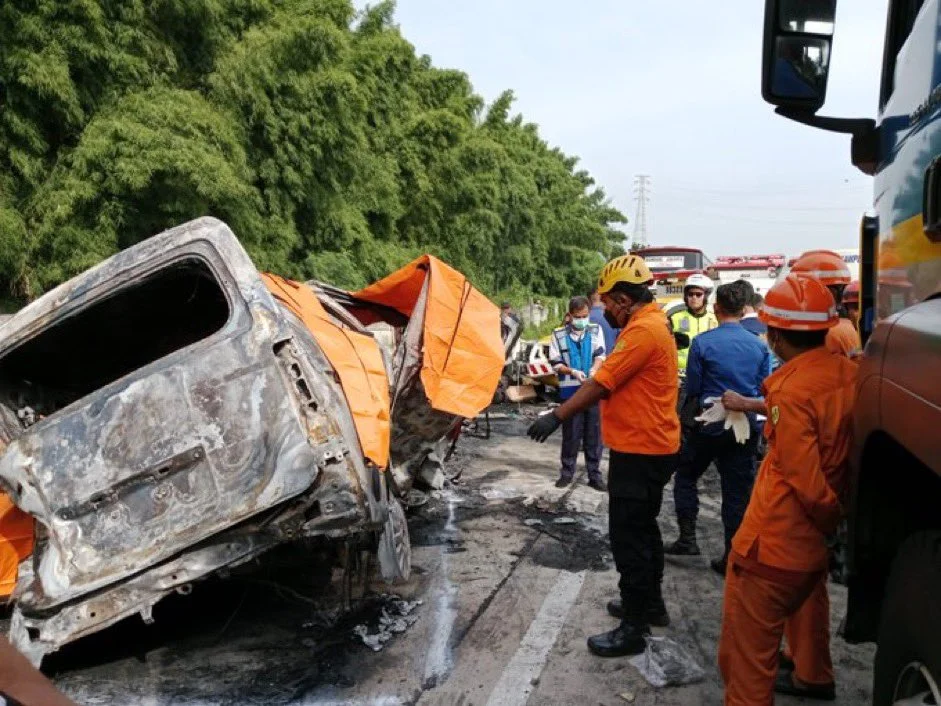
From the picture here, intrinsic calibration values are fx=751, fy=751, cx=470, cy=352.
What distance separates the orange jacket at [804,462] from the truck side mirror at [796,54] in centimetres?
82

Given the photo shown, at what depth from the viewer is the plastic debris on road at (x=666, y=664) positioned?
10.3 ft

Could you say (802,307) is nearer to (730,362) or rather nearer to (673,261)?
(730,362)

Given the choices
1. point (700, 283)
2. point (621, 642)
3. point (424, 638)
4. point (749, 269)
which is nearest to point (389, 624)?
point (424, 638)

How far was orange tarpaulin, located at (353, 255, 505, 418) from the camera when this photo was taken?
4.27 meters

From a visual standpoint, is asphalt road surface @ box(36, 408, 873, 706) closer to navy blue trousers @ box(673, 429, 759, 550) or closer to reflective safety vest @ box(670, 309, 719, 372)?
navy blue trousers @ box(673, 429, 759, 550)

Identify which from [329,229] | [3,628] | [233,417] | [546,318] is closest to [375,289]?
[233,417]

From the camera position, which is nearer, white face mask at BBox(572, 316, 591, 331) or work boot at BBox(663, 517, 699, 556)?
work boot at BBox(663, 517, 699, 556)

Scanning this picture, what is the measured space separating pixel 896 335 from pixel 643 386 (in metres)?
1.79

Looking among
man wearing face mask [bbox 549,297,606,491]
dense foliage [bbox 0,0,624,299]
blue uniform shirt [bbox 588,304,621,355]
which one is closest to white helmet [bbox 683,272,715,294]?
man wearing face mask [bbox 549,297,606,491]

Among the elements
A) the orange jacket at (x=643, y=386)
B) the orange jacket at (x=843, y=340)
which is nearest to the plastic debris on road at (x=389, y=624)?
the orange jacket at (x=643, y=386)

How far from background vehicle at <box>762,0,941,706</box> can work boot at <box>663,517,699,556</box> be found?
256cm

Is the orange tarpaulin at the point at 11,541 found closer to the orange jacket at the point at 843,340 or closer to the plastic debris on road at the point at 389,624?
the plastic debris on road at the point at 389,624

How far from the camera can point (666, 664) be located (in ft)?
10.6

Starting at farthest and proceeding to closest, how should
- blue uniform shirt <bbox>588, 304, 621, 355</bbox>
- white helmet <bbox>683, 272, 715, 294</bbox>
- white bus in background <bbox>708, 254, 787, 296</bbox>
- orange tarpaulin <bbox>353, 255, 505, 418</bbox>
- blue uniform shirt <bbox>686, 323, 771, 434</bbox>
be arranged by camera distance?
white bus in background <bbox>708, 254, 787, 296</bbox>, blue uniform shirt <bbox>588, 304, 621, 355</bbox>, white helmet <bbox>683, 272, 715, 294</bbox>, blue uniform shirt <bbox>686, 323, 771, 434</bbox>, orange tarpaulin <bbox>353, 255, 505, 418</bbox>
